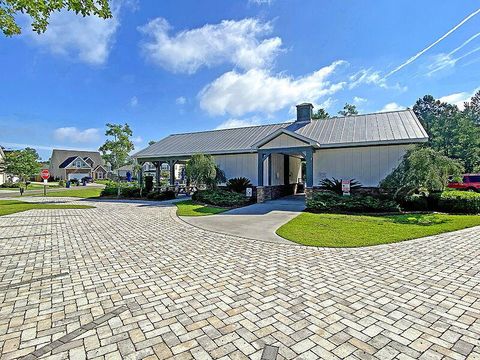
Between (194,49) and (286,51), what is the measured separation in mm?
4660

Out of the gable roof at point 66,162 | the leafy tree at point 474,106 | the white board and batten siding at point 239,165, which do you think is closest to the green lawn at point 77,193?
the white board and batten siding at point 239,165

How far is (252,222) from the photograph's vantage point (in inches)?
402

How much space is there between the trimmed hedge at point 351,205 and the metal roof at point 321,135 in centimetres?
326

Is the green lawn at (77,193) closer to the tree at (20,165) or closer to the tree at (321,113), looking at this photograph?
the tree at (20,165)

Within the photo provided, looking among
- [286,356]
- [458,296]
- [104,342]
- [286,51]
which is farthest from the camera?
[286,51]

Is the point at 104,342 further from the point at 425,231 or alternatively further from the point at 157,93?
the point at 157,93

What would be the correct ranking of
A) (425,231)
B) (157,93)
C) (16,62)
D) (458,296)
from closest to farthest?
(458,296) < (425,231) < (16,62) < (157,93)

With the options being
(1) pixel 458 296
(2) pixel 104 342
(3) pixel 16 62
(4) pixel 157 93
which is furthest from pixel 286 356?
(4) pixel 157 93

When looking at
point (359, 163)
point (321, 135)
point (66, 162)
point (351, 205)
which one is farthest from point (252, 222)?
point (66, 162)

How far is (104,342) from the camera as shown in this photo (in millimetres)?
2816

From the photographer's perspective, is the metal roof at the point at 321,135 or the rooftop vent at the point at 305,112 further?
the rooftop vent at the point at 305,112

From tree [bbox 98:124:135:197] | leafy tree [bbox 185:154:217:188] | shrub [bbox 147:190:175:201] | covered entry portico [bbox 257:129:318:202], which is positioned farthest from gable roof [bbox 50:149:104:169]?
covered entry portico [bbox 257:129:318:202]

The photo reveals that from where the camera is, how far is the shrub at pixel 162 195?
1945cm

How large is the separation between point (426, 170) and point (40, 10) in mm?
13440
